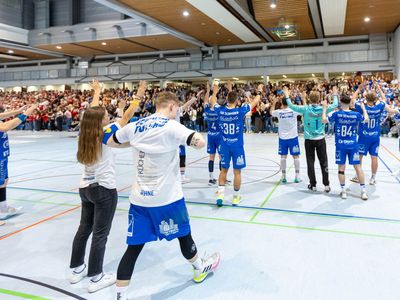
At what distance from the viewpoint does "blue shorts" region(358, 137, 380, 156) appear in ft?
20.9

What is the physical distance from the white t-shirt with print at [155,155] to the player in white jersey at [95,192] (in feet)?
1.19

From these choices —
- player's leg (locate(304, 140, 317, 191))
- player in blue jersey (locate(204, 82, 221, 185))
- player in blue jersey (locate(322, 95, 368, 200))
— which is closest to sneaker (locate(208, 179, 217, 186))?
player in blue jersey (locate(204, 82, 221, 185))

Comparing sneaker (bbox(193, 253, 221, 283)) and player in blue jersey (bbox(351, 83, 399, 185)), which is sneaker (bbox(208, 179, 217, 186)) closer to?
player in blue jersey (bbox(351, 83, 399, 185))

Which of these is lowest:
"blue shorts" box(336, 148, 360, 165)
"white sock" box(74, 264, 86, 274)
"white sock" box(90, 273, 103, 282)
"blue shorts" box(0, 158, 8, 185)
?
"white sock" box(90, 273, 103, 282)

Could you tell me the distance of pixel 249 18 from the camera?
60.5 feet

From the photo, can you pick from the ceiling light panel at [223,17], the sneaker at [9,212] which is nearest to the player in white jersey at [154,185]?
the sneaker at [9,212]

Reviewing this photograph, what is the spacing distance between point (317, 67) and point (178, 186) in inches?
967

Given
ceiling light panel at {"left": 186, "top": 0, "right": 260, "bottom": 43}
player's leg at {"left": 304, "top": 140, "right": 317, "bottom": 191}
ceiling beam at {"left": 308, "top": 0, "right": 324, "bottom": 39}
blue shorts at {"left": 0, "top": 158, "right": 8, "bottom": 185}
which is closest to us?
blue shorts at {"left": 0, "top": 158, "right": 8, "bottom": 185}

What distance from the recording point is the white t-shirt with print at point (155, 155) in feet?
8.07

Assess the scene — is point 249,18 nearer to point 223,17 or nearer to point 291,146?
point 223,17

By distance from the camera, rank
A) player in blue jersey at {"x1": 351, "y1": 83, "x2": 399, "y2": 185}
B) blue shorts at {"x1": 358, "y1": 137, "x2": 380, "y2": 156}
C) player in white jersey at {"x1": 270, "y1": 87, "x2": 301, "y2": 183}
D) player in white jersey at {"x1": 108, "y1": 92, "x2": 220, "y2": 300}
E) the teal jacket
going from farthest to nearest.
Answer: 1. player in white jersey at {"x1": 270, "y1": 87, "x2": 301, "y2": 183}
2. blue shorts at {"x1": 358, "y1": 137, "x2": 380, "y2": 156}
3. player in blue jersey at {"x1": 351, "y1": 83, "x2": 399, "y2": 185}
4. the teal jacket
5. player in white jersey at {"x1": 108, "y1": 92, "x2": 220, "y2": 300}

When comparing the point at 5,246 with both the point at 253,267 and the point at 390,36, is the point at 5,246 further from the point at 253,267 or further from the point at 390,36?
the point at 390,36

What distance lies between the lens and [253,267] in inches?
124

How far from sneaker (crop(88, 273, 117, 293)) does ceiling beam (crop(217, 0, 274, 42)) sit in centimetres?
1533
